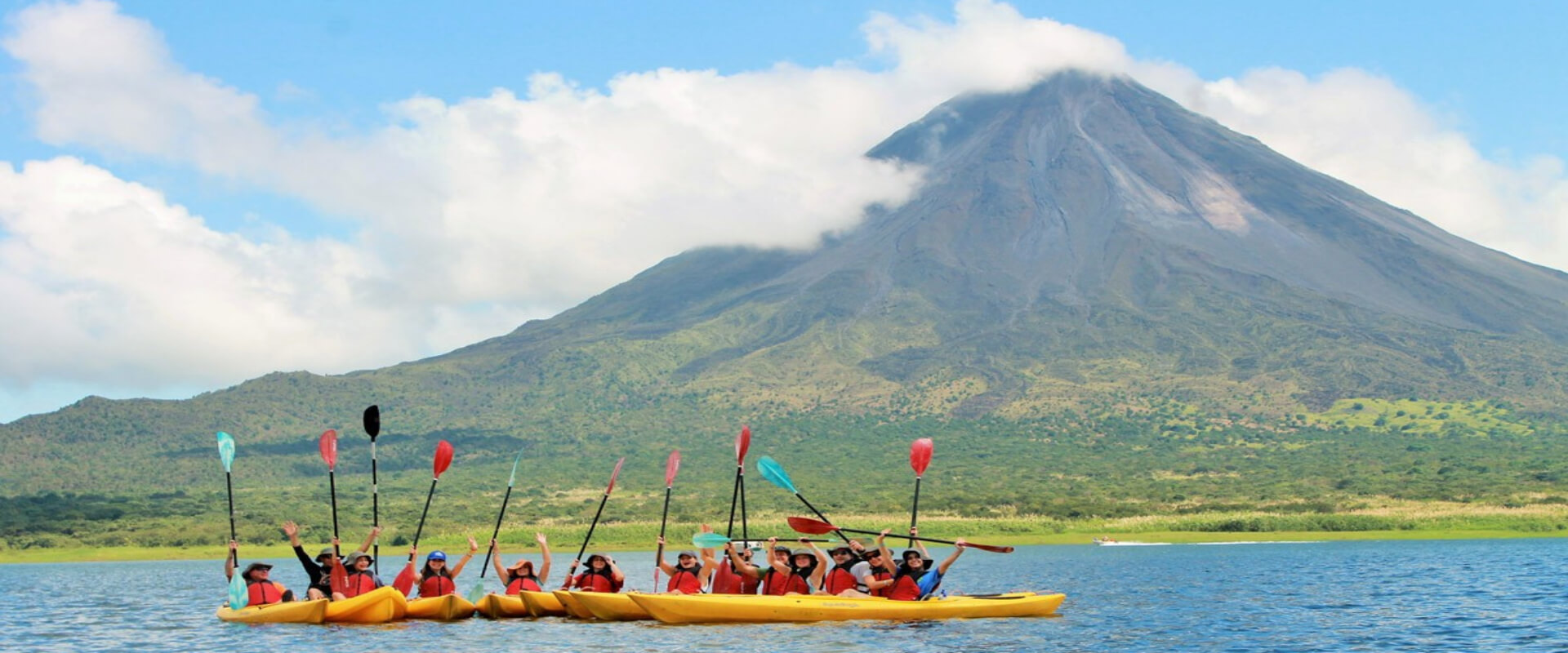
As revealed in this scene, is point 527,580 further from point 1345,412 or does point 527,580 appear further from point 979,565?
point 1345,412

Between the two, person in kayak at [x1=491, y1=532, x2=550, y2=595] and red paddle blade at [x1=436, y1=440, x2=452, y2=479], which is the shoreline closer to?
red paddle blade at [x1=436, y1=440, x2=452, y2=479]

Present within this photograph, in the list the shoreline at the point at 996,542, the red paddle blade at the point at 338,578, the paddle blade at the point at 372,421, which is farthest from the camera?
the shoreline at the point at 996,542

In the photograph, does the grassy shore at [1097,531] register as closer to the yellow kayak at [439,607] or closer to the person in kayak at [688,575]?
the person in kayak at [688,575]

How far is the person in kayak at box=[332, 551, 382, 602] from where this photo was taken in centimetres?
4016

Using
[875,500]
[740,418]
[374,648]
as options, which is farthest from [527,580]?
[740,418]

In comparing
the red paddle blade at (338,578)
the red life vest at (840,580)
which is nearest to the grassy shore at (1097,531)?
the red life vest at (840,580)

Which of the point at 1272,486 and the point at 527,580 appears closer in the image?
the point at 527,580

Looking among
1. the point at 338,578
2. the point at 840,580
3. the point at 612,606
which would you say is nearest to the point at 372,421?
the point at 338,578

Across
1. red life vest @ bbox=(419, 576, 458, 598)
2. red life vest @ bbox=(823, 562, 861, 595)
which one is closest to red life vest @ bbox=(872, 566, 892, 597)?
red life vest @ bbox=(823, 562, 861, 595)

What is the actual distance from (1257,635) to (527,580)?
1767 centimetres

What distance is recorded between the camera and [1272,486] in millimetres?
128500

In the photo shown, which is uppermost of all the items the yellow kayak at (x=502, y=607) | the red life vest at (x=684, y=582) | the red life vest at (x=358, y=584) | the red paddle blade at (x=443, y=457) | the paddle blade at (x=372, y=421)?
the paddle blade at (x=372, y=421)

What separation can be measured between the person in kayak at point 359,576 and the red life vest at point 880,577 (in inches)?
460

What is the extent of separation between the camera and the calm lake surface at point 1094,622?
36.9m
